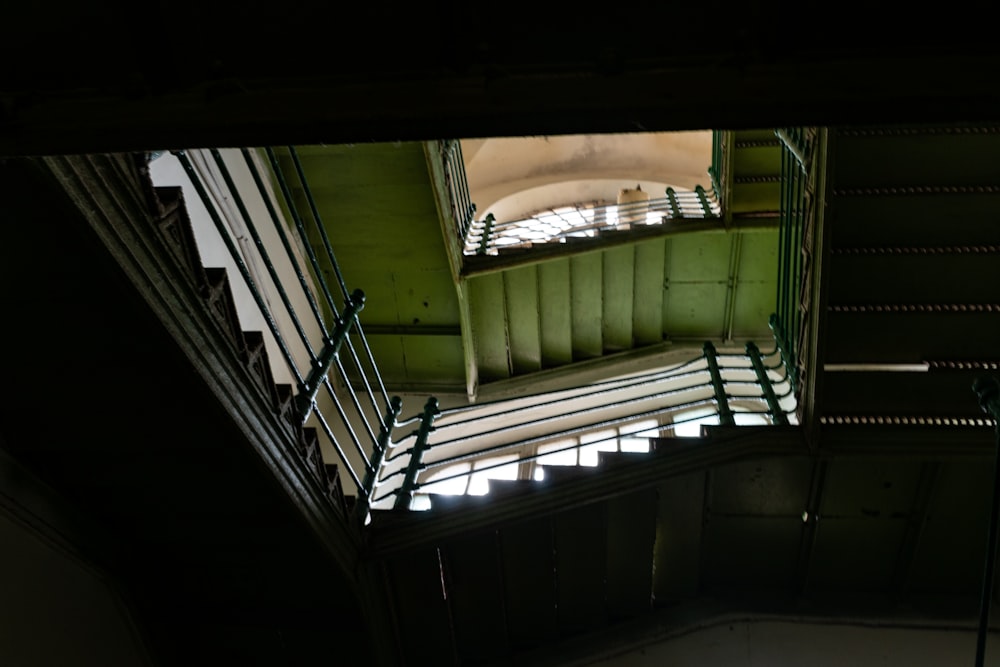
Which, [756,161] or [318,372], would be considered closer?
[318,372]

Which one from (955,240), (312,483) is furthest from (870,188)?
(312,483)

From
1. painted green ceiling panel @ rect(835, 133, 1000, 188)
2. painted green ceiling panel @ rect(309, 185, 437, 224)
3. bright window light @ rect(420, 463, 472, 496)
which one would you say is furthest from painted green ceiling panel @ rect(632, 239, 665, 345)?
painted green ceiling panel @ rect(835, 133, 1000, 188)

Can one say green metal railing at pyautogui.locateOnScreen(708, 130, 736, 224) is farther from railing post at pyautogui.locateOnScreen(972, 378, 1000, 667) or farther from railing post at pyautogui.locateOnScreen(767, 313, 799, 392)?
railing post at pyautogui.locateOnScreen(972, 378, 1000, 667)

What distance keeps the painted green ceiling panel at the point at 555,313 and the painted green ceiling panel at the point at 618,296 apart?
1.43 ft

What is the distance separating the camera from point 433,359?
334 inches

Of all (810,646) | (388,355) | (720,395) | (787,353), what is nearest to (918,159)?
(787,353)

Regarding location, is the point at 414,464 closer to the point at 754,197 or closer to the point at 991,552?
the point at 991,552

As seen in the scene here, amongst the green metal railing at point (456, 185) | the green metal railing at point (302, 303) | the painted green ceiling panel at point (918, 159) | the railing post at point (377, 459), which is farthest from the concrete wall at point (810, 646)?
the green metal railing at point (456, 185)

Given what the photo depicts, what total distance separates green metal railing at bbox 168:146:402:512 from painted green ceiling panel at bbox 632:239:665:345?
124 inches

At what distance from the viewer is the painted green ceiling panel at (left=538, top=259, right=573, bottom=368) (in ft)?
26.3

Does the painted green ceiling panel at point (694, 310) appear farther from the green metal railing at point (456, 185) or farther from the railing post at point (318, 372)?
the railing post at point (318, 372)

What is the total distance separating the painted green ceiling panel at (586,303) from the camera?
26.2 ft

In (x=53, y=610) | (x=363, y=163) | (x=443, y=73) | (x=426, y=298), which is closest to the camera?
(x=443, y=73)

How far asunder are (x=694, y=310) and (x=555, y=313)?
1607 millimetres
